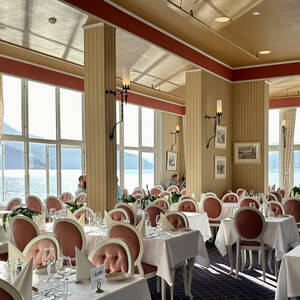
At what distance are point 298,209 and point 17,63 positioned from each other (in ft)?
22.0

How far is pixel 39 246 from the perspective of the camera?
3699mm

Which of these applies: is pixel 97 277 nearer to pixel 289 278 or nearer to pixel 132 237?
pixel 132 237

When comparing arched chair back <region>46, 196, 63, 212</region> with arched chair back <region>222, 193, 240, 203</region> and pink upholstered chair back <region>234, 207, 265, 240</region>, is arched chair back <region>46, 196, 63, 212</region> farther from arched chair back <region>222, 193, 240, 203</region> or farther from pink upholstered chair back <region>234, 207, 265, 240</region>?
pink upholstered chair back <region>234, 207, 265, 240</region>

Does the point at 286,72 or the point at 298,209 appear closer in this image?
the point at 298,209

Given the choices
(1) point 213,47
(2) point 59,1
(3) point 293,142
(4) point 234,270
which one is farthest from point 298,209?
(3) point 293,142

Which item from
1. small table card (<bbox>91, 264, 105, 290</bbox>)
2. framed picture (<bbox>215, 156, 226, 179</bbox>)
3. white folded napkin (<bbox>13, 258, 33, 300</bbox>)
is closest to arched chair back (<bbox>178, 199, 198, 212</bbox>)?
framed picture (<bbox>215, 156, 226, 179</bbox>)

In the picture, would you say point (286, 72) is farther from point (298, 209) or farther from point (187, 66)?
point (298, 209)

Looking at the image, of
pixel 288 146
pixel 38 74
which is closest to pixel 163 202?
pixel 38 74

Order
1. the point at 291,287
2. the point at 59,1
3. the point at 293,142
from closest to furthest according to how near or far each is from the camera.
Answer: the point at 291,287, the point at 59,1, the point at 293,142

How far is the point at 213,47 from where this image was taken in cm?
946

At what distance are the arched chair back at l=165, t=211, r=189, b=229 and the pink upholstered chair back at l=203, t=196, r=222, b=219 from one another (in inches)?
117

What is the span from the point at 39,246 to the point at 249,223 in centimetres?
316

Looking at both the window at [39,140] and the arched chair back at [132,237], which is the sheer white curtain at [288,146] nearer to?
the window at [39,140]

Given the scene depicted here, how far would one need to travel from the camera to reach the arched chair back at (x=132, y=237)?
13.9ft
